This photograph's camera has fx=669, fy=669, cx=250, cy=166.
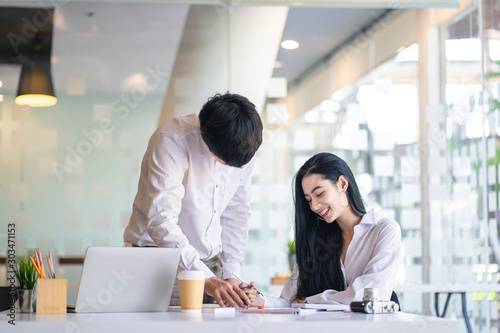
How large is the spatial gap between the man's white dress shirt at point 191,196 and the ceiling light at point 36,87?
6.42 feet

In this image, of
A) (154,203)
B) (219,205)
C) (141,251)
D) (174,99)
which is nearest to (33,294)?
(141,251)

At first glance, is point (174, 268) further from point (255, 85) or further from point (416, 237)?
point (416, 237)

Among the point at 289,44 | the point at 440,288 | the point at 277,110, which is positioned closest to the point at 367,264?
the point at 440,288

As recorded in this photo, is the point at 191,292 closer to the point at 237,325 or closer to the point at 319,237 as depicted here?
the point at 237,325

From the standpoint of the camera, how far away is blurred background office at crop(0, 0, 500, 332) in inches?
165

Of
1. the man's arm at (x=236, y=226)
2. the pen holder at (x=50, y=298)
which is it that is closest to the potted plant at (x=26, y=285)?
the pen holder at (x=50, y=298)

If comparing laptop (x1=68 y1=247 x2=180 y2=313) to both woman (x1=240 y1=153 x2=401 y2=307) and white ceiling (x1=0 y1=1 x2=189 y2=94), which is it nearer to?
woman (x1=240 y1=153 x2=401 y2=307)

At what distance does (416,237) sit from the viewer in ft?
15.0

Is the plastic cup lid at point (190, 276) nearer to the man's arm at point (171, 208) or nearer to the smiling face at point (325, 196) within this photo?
the man's arm at point (171, 208)

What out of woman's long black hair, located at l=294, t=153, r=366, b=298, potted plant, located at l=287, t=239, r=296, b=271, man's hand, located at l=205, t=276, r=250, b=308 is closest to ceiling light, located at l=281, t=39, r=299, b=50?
potted plant, located at l=287, t=239, r=296, b=271

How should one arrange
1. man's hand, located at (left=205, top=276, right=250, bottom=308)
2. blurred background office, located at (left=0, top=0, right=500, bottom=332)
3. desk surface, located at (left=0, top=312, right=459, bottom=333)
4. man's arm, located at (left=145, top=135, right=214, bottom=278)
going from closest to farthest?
desk surface, located at (left=0, top=312, right=459, bottom=333) → man's hand, located at (left=205, top=276, right=250, bottom=308) → man's arm, located at (left=145, top=135, right=214, bottom=278) → blurred background office, located at (left=0, top=0, right=500, bottom=332)

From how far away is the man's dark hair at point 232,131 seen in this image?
216 cm

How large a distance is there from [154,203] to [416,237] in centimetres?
276

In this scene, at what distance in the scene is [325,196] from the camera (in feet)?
7.89
